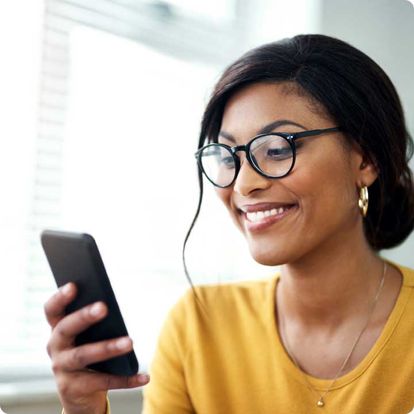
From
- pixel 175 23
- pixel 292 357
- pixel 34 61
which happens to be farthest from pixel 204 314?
pixel 175 23

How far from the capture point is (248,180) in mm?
1206

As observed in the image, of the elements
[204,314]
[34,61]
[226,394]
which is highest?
[34,61]

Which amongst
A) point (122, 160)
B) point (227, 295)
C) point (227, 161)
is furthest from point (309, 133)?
point (122, 160)

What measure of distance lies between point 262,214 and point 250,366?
1.24 feet

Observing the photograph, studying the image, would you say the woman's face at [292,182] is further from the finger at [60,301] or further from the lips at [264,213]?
the finger at [60,301]

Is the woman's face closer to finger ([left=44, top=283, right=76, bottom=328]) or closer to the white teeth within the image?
the white teeth

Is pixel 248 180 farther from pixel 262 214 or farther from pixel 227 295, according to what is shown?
pixel 227 295

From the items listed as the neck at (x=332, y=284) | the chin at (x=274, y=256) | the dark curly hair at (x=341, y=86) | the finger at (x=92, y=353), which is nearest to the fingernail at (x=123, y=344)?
the finger at (x=92, y=353)

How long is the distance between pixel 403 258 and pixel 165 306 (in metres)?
0.96

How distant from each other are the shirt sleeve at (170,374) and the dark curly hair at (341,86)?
1.76ft

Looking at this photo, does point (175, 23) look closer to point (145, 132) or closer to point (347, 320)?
point (145, 132)

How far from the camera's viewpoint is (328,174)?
120cm

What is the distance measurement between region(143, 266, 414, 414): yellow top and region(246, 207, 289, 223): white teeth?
262 millimetres

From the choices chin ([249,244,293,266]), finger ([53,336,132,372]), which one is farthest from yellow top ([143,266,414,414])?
finger ([53,336,132,372])
